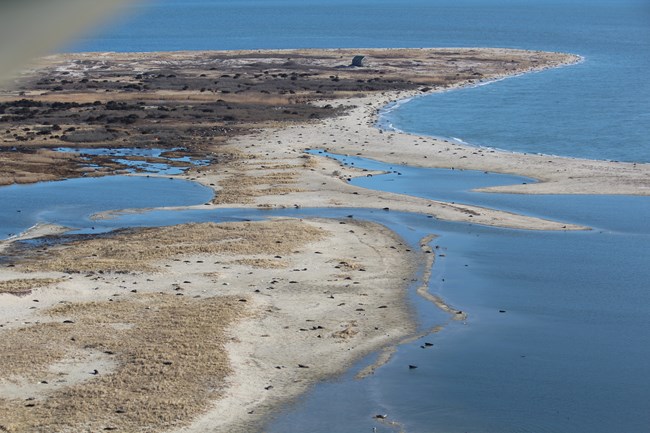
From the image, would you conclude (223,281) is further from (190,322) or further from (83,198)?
(83,198)

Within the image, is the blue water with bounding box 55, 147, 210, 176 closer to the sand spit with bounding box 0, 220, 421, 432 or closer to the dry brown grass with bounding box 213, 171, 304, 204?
the dry brown grass with bounding box 213, 171, 304, 204

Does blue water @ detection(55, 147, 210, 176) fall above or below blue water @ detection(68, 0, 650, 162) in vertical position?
above

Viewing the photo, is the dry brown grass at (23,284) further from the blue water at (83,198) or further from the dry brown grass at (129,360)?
the blue water at (83,198)

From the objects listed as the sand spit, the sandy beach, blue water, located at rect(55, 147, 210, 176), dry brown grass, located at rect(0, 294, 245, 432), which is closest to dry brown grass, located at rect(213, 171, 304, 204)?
the sandy beach

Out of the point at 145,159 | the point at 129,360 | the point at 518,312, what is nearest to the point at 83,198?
the point at 145,159

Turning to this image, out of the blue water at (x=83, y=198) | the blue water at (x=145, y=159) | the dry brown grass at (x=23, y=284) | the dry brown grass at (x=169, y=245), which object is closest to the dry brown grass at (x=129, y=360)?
the dry brown grass at (x=23, y=284)

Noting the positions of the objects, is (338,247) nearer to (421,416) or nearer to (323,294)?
(323,294)

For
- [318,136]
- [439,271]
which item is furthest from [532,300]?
[318,136]
